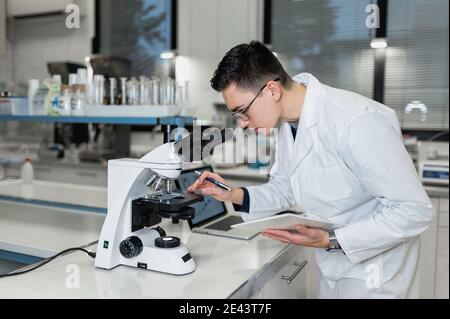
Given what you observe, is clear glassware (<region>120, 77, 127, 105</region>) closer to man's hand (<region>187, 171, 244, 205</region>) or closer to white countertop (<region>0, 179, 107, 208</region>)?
white countertop (<region>0, 179, 107, 208</region>)

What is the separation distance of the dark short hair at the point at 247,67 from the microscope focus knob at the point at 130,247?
1.55 feet

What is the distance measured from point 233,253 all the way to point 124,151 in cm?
210

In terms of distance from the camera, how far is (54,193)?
2020 mm

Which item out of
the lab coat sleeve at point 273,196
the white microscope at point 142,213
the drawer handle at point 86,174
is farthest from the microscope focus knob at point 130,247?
the drawer handle at point 86,174

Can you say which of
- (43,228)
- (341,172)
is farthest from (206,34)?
(43,228)

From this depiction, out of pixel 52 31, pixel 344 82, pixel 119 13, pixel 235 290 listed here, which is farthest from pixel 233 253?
pixel 52 31

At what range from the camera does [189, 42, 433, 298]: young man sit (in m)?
0.99

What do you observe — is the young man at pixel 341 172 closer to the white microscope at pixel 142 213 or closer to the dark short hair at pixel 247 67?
the dark short hair at pixel 247 67

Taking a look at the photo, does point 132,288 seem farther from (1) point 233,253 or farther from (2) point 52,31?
(2) point 52,31

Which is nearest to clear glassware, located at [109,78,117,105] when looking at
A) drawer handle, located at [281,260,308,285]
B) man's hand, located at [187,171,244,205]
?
man's hand, located at [187,171,244,205]

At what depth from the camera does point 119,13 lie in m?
3.77

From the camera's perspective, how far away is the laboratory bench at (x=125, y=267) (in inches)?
37.1

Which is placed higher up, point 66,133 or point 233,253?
point 66,133

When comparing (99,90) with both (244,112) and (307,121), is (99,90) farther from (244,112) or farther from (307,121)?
(307,121)
